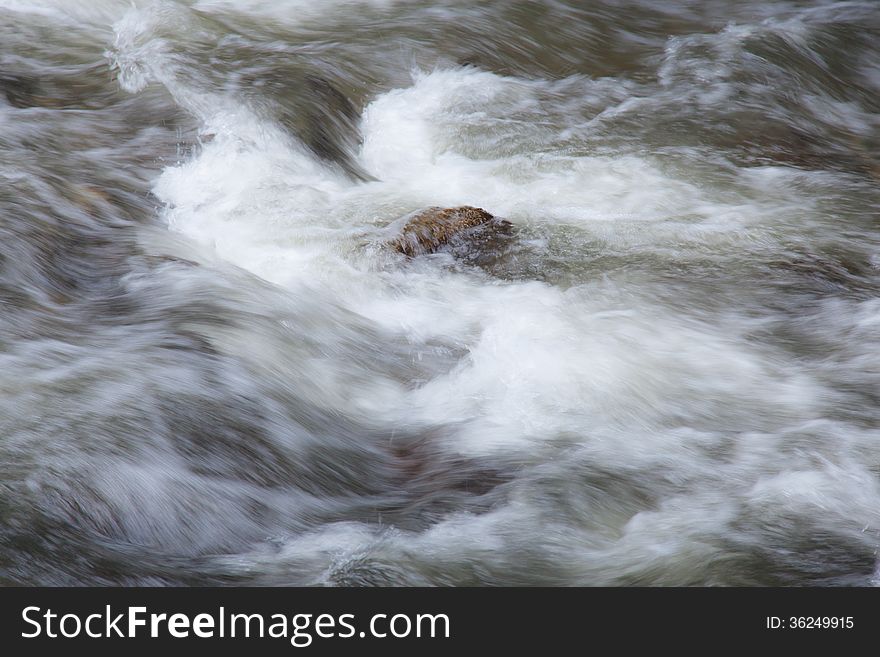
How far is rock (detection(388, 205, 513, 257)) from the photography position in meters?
4.84

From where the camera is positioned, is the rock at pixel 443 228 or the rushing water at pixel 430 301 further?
the rock at pixel 443 228

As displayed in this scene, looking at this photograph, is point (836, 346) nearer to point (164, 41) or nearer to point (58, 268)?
point (58, 268)

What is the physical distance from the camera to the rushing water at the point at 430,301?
3.09 metres

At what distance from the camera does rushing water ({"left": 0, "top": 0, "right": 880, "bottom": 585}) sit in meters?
3.09

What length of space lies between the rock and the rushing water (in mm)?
75

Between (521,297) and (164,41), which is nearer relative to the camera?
(521,297)

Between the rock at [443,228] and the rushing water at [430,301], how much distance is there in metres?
0.07

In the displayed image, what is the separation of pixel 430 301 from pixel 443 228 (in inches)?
19.6

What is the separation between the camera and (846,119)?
6617 mm

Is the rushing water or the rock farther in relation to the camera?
the rock

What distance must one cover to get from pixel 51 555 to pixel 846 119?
5762 millimetres

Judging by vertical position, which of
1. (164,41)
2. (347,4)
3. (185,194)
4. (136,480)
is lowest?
(136,480)

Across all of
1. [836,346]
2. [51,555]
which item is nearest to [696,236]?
[836,346]
